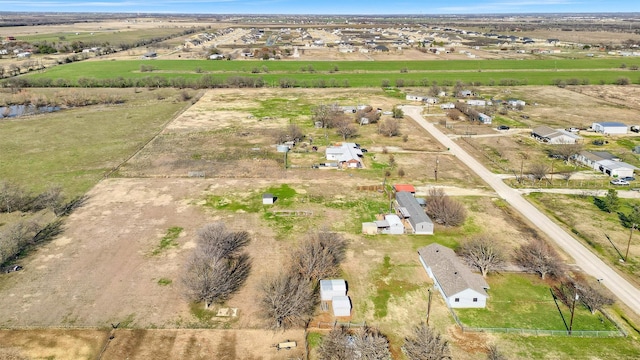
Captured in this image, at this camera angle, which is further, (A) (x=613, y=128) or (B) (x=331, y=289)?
(A) (x=613, y=128)

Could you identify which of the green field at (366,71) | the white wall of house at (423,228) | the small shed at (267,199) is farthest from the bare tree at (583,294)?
the green field at (366,71)

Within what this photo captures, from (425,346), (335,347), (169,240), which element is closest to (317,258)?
(335,347)

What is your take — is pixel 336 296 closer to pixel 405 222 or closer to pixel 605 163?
pixel 405 222

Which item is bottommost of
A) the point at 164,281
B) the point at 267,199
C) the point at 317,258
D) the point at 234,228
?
the point at 164,281

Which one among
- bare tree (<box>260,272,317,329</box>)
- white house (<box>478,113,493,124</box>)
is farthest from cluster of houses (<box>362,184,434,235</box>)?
white house (<box>478,113,493,124</box>)

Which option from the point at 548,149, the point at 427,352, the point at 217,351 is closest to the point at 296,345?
the point at 217,351

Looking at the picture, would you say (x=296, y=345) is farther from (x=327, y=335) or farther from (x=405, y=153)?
(x=405, y=153)

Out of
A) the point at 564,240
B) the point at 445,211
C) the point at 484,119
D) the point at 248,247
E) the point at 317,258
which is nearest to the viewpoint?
the point at 317,258
